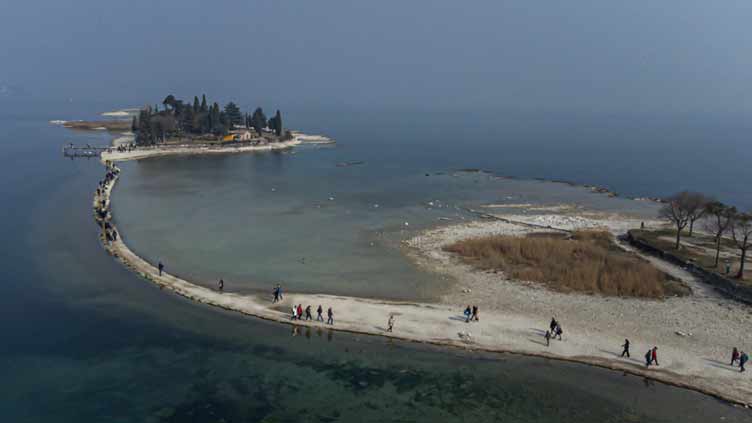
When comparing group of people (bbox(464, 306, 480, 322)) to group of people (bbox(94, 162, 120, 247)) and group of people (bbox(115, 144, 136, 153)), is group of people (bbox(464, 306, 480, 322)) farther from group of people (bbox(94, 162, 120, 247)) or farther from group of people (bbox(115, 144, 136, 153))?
group of people (bbox(115, 144, 136, 153))

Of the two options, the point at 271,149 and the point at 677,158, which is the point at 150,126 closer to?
the point at 271,149


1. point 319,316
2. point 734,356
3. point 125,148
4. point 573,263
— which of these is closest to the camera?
point 734,356

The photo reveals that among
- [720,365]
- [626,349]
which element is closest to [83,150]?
[626,349]

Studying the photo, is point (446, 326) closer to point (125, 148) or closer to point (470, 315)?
point (470, 315)

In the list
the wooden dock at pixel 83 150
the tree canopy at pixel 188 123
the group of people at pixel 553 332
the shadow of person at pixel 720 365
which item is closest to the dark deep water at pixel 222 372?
the group of people at pixel 553 332

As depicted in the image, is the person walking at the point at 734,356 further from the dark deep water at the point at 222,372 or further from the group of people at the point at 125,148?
the group of people at the point at 125,148

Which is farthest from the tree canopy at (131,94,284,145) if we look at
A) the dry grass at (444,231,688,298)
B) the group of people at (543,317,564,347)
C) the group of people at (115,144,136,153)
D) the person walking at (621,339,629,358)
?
the person walking at (621,339,629,358)
